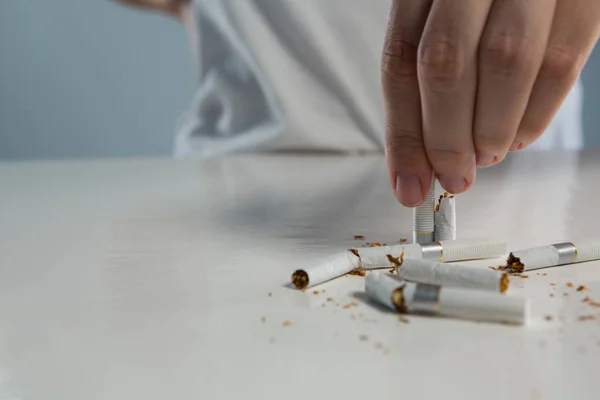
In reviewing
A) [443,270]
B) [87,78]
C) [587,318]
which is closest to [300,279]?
[443,270]

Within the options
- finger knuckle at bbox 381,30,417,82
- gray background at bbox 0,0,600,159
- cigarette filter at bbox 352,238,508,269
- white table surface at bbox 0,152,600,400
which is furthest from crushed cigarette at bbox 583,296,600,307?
gray background at bbox 0,0,600,159

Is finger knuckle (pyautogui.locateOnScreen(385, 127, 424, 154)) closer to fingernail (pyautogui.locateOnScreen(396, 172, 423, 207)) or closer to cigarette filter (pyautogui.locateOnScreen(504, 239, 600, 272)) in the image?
fingernail (pyautogui.locateOnScreen(396, 172, 423, 207))

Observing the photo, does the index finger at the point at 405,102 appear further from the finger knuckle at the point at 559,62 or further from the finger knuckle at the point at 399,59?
the finger knuckle at the point at 559,62

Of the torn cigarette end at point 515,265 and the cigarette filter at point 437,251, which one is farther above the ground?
the cigarette filter at point 437,251

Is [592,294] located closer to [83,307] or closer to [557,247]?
[557,247]

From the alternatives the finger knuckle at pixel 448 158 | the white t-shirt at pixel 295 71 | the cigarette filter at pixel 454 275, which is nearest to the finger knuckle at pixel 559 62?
the finger knuckle at pixel 448 158

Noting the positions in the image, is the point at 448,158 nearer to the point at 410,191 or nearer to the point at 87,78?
the point at 410,191
